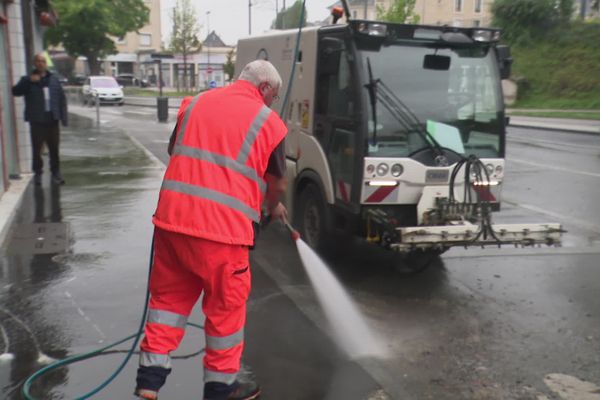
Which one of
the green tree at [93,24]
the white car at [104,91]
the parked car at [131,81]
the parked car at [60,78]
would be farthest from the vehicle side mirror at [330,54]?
the parked car at [131,81]

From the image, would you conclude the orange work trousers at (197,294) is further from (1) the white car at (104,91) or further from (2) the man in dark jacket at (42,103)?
(1) the white car at (104,91)

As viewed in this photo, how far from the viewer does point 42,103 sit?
386 inches

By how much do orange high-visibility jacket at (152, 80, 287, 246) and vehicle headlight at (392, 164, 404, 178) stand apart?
8.41 ft

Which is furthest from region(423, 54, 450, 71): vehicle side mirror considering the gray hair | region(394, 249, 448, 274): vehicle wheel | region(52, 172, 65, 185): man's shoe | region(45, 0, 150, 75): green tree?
region(45, 0, 150, 75): green tree

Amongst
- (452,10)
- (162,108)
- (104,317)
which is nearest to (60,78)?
(162,108)

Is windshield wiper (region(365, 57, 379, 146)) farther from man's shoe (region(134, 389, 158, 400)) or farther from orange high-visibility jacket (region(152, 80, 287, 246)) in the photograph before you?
man's shoe (region(134, 389, 158, 400))

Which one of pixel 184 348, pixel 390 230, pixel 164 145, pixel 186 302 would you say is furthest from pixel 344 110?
pixel 164 145

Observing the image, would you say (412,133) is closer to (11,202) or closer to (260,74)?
(260,74)

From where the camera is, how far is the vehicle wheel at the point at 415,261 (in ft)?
20.9

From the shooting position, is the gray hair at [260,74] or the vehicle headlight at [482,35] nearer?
the gray hair at [260,74]

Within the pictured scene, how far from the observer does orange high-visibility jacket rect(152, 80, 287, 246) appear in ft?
10.7

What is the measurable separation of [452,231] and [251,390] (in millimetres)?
2345

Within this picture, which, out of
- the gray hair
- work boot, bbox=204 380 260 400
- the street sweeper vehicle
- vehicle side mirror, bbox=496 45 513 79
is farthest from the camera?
vehicle side mirror, bbox=496 45 513 79

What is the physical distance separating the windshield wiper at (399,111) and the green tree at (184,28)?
52.4m
